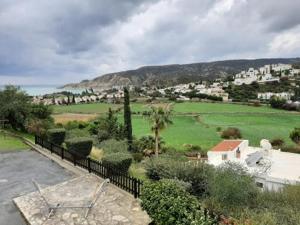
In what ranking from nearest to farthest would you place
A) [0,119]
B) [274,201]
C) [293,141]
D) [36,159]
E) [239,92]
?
[274,201] → [36,159] → [0,119] → [293,141] → [239,92]

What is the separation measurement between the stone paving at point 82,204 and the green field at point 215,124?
29229 mm

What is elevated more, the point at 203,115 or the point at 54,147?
the point at 54,147

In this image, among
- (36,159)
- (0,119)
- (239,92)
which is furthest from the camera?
(239,92)

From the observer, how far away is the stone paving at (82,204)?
8741 mm

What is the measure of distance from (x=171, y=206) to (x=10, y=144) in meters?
16.3

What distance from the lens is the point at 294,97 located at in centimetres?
10300

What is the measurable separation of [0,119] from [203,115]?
158 ft

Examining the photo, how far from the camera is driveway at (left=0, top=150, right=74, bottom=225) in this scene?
9773 mm

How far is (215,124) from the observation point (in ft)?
191

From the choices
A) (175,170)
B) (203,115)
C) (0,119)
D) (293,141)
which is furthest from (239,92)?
(175,170)

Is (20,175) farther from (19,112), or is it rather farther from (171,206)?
(19,112)

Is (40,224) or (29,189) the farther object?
(29,189)

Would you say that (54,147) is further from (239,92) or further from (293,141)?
(239,92)

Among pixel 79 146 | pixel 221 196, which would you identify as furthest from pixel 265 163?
pixel 79 146
